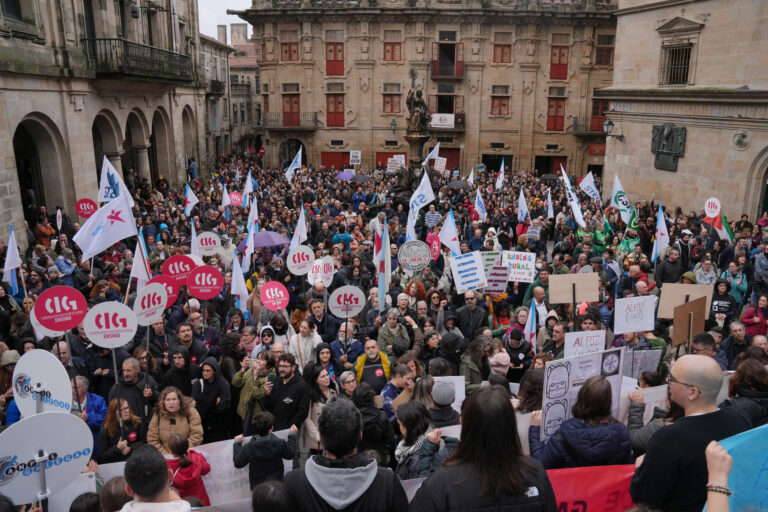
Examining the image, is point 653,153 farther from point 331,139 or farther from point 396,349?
point 331,139

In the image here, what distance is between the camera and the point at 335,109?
39406 millimetres

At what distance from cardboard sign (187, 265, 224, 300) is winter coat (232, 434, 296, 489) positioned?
378 centimetres

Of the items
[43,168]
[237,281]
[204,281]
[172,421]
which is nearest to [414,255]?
[237,281]

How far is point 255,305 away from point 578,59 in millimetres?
34360

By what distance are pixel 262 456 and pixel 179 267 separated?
5.28m

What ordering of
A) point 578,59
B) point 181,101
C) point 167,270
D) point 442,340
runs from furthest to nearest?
point 578,59 < point 181,101 < point 167,270 < point 442,340

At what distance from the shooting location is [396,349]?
7.45 meters

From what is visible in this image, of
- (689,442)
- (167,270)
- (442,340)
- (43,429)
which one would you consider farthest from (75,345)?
(689,442)

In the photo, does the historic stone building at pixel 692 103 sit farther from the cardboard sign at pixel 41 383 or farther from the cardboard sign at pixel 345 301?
the cardboard sign at pixel 41 383

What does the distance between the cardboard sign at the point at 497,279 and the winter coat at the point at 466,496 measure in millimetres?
8046

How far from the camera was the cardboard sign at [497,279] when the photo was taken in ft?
34.8

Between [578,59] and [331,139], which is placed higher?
[578,59]

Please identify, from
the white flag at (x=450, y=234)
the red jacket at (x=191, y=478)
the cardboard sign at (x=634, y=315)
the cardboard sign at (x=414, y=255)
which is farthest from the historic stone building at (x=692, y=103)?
the red jacket at (x=191, y=478)

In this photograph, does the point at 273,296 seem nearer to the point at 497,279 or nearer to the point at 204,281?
the point at 204,281
